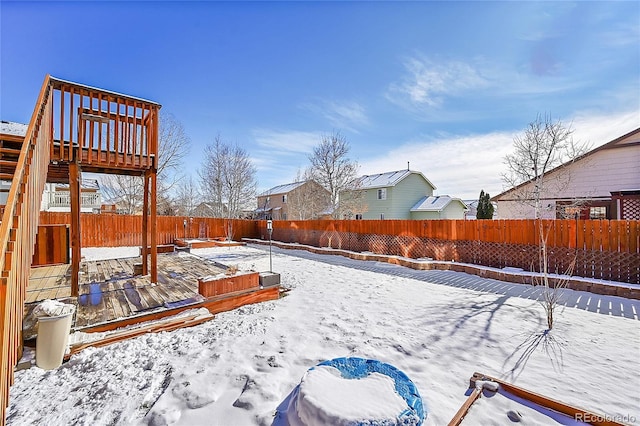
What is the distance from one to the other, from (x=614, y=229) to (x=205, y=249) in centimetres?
1302

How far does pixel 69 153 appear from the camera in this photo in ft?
13.6

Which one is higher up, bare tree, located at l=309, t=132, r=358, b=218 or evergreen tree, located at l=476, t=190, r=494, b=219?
bare tree, located at l=309, t=132, r=358, b=218

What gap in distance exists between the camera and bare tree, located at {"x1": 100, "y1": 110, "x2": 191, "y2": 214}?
18141mm

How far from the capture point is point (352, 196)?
763 inches

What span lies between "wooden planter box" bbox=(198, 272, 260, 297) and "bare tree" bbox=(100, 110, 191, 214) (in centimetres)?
1673

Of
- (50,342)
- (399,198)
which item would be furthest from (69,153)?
(399,198)

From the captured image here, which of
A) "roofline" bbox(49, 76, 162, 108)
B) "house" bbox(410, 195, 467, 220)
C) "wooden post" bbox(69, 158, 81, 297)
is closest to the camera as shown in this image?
"roofline" bbox(49, 76, 162, 108)

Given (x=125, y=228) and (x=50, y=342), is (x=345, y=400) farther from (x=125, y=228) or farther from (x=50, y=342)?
(x=125, y=228)

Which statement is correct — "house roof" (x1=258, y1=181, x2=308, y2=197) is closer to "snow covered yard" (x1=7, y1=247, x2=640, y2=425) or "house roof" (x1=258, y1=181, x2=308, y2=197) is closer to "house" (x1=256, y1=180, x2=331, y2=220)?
"house" (x1=256, y1=180, x2=331, y2=220)

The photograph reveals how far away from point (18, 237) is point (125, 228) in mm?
13157

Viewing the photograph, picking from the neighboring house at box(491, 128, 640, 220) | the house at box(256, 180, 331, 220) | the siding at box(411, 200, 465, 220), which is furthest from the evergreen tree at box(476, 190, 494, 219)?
the house at box(256, 180, 331, 220)

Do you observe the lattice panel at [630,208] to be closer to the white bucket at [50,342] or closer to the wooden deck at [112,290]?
the wooden deck at [112,290]

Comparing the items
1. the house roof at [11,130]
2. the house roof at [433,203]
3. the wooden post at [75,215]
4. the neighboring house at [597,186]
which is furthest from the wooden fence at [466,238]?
the house roof at [433,203]

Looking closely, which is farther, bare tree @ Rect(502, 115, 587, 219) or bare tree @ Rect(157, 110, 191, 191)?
bare tree @ Rect(157, 110, 191, 191)
